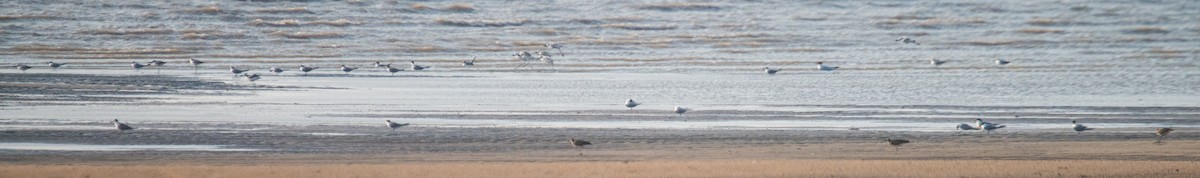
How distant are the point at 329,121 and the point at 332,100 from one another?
1.44 metres

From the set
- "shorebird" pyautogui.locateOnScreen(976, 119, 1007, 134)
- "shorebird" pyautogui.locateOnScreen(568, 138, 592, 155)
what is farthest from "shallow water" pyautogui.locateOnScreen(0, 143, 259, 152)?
"shorebird" pyautogui.locateOnScreen(976, 119, 1007, 134)

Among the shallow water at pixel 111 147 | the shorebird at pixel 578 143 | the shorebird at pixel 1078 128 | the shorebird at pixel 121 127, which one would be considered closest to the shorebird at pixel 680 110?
the shorebird at pixel 578 143

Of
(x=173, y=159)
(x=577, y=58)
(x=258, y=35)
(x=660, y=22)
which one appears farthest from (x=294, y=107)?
(x=660, y=22)

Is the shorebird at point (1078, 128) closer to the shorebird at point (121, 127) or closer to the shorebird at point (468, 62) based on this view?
the shorebird at point (468, 62)

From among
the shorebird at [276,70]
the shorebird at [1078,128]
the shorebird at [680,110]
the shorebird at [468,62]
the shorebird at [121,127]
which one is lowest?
the shorebird at [121,127]

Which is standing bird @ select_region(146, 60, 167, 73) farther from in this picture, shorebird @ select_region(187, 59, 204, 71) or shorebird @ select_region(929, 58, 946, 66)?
shorebird @ select_region(929, 58, 946, 66)

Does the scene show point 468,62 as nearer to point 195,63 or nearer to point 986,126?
point 195,63

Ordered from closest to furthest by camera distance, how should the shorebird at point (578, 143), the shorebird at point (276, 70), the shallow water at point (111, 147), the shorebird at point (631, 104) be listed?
the shallow water at point (111, 147) < the shorebird at point (578, 143) < the shorebird at point (631, 104) < the shorebird at point (276, 70)

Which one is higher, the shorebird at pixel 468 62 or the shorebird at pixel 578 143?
the shorebird at pixel 468 62

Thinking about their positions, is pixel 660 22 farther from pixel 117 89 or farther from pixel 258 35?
pixel 117 89

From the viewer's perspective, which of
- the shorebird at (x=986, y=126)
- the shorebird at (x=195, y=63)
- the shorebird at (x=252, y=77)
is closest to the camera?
the shorebird at (x=986, y=126)

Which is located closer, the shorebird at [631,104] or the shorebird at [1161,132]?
the shorebird at [1161,132]

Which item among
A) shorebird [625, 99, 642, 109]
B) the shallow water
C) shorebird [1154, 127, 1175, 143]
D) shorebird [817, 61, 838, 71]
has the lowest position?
the shallow water

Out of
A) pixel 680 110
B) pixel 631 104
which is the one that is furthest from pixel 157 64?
pixel 680 110
